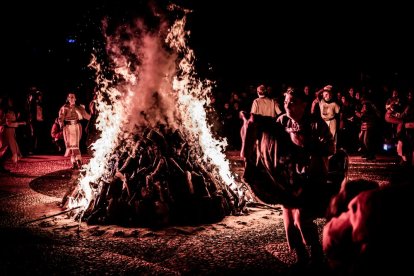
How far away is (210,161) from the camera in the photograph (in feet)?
26.5

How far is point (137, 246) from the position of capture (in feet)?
18.9

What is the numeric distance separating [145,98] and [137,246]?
283 centimetres

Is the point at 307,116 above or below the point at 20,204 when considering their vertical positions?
above

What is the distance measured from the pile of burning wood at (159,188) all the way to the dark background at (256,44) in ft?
50.8

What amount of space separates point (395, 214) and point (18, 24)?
82.4ft

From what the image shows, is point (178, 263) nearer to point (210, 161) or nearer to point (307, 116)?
point (307, 116)

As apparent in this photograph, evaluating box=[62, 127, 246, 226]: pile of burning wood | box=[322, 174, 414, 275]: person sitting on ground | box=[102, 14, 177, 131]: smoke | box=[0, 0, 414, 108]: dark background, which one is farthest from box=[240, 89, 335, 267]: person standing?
box=[0, 0, 414, 108]: dark background

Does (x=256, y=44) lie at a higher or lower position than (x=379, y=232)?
higher

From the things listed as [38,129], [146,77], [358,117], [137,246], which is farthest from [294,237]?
[38,129]

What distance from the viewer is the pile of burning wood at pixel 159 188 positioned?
22.5 feet

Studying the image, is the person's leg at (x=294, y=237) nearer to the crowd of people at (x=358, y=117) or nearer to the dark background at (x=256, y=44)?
the crowd of people at (x=358, y=117)

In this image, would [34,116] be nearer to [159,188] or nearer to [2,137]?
[2,137]

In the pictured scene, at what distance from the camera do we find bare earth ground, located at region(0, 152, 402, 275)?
491cm

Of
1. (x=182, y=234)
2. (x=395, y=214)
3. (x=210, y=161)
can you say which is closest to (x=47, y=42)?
(x=210, y=161)
